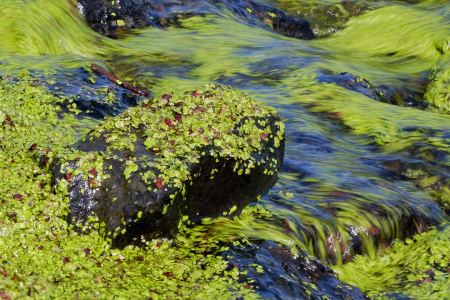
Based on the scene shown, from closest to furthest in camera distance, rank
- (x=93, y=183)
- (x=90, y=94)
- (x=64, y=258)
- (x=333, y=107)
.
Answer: (x=64, y=258) → (x=93, y=183) → (x=90, y=94) → (x=333, y=107)

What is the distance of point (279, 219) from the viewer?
517cm

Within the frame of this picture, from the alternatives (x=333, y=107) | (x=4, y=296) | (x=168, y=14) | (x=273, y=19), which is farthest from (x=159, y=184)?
(x=273, y=19)

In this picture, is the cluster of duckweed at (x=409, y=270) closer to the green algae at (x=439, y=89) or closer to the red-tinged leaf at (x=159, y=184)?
the red-tinged leaf at (x=159, y=184)

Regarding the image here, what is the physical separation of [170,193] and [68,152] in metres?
0.90

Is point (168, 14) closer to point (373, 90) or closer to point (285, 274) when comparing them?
point (373, 90)

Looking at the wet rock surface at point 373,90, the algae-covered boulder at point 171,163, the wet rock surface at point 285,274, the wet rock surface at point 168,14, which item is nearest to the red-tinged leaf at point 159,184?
the algae-covered boulder at point 171,163

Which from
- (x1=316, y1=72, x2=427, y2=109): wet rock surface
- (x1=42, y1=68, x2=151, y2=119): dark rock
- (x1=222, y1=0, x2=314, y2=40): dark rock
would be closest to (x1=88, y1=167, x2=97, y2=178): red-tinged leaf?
(x1=42, y1=68, x2=151, y2=119): dark rock

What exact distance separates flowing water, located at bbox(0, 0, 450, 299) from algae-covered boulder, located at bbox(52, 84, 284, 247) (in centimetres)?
38

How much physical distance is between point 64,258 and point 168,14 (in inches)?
393

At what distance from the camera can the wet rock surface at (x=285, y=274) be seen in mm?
3934

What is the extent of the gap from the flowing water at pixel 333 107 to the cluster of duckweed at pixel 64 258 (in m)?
0.72

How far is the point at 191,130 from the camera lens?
4.70m

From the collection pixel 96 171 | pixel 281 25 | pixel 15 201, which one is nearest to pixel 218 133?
pixel 96 171

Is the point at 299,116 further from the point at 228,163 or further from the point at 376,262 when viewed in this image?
the point at 228,163
